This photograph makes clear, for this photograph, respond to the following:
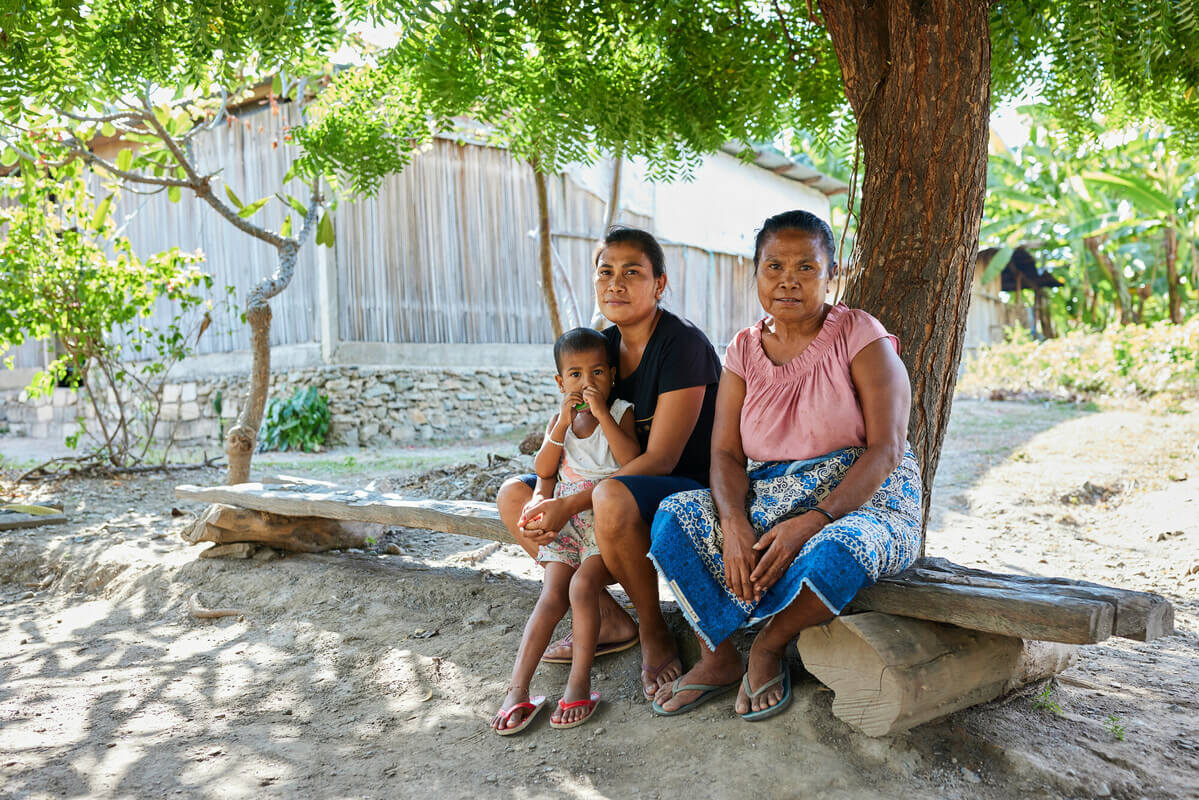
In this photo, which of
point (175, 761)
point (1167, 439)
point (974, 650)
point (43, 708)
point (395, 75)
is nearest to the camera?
point (974, 650)

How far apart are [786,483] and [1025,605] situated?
2.49ft

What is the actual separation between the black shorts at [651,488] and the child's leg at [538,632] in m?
0.46

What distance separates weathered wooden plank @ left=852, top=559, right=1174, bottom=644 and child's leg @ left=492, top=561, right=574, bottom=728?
986 millimetres

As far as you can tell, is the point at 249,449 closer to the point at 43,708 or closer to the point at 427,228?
the point at 43,708

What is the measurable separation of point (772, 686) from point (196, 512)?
5018mm

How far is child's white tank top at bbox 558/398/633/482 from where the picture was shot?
310 cm

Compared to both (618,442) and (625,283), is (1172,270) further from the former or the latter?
(618,442)

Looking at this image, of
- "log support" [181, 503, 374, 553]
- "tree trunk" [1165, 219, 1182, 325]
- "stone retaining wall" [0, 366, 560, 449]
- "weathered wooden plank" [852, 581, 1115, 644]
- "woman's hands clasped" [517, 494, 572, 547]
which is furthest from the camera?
"tree trunk" [1165, 219, 1182, 325]

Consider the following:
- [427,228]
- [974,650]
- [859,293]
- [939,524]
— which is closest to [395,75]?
[859,293]

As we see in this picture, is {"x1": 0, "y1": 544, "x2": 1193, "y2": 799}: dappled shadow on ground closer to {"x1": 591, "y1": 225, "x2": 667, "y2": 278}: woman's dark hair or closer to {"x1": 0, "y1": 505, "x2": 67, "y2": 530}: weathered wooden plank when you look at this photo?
{"x1": 591, "y1": 225, "x2": 667, "y2": 278}: woman's dark hair

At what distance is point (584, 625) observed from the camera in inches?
112

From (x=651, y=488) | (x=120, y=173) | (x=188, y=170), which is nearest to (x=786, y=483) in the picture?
(x=651, y=488)

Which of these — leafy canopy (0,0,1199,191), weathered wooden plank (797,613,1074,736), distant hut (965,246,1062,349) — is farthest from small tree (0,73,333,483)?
distant hut (965,246,1062,349)

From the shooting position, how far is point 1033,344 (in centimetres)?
1473
